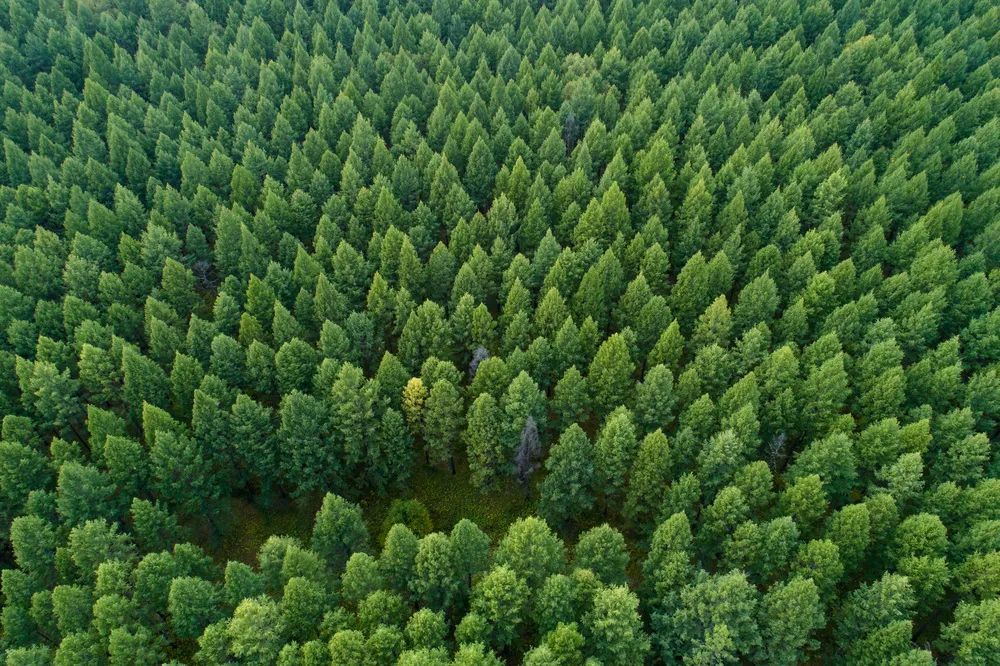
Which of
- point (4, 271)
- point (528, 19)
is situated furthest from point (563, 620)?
point (528, 19)

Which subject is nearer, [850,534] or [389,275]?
[850,534]

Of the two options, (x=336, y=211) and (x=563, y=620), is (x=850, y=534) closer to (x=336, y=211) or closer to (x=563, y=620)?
(x=563, y=620)

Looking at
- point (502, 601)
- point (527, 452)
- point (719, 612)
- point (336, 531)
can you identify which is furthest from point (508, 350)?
point (719, 612)

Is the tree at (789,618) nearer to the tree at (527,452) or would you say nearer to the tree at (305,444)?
the tree at (527,452)

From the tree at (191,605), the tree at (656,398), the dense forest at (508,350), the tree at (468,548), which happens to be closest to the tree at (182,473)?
the dense forest at (508,350)

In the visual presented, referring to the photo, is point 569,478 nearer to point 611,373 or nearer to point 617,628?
point 611,373

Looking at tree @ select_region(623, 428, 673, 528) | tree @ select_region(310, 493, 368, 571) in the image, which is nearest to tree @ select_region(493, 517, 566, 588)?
tree @ select_region(623, 428, 673, 528)
